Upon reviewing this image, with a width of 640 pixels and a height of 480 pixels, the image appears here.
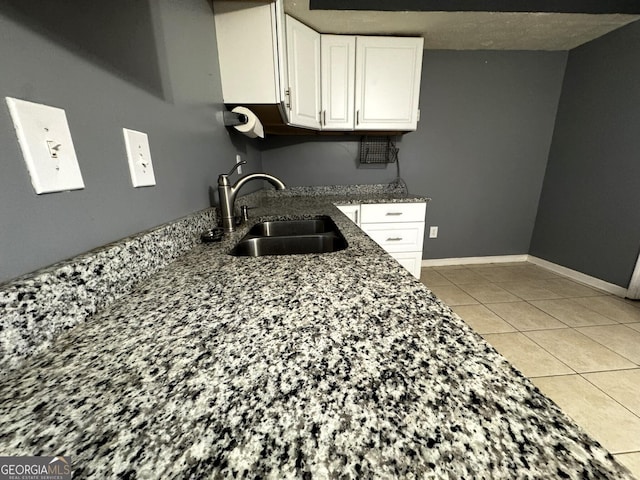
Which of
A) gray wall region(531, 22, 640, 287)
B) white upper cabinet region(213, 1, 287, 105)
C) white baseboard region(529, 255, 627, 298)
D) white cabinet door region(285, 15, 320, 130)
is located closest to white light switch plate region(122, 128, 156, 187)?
white upper cabinet region(213, 1, 287, 105)

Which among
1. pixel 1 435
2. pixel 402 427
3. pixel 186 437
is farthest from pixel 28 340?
pixel 402 427

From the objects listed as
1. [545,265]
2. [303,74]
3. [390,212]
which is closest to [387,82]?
[303,74]

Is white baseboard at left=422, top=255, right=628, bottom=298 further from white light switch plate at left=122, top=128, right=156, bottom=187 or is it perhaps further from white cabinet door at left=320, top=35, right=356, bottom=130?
white light switch plate at left=122, top=128, right=156, bottom=187

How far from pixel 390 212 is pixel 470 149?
127 cm

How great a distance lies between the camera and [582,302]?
1.91 m

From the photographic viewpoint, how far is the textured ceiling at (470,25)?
1657mm

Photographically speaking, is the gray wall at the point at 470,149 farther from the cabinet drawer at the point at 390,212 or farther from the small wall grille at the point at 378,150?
the cabinet drawer at the point at 390,212

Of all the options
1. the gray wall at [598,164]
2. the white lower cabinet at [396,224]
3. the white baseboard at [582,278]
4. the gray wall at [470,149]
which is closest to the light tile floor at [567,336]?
the white baseboard at [582,278]

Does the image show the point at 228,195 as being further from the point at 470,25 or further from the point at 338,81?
the point at 470,25

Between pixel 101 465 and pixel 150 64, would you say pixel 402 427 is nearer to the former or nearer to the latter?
pixel 101 465

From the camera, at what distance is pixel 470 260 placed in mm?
2729

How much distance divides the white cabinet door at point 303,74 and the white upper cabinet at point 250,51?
34 centimetres

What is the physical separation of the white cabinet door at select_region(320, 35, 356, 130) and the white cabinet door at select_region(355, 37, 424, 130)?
0.18 ft

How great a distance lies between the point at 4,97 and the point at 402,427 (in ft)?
2.02
